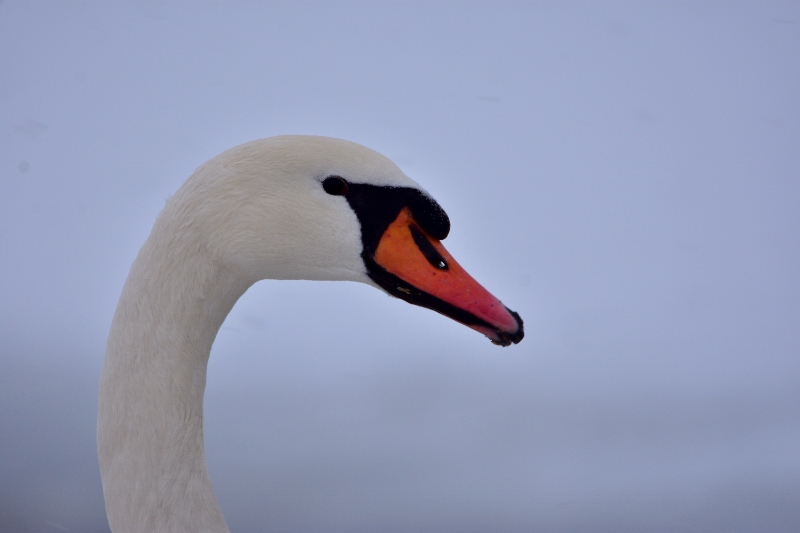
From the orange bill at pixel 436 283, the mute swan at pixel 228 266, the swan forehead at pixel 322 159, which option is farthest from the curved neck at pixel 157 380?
the orange bill at pixel 436 283

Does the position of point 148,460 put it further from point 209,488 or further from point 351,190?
point 351,190

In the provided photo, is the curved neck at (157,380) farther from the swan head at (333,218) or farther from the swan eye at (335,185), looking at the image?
the swan eye at (335,185)

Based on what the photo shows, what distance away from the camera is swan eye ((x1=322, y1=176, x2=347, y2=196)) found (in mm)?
1472

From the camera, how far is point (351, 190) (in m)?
1.48

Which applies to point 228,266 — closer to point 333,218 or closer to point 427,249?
point 333,218

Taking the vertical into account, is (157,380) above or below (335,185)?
below

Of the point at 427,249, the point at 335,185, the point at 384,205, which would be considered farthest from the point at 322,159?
the point at 427,249

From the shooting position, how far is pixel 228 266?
1.49 meters

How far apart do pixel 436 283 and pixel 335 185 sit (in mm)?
315

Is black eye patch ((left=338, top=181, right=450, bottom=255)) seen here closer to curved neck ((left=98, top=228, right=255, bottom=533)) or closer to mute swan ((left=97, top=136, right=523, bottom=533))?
mute swan ((left=97, top=136, right=523, bottom=533))

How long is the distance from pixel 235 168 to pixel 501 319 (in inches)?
26.3

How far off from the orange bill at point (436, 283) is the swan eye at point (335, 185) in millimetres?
137

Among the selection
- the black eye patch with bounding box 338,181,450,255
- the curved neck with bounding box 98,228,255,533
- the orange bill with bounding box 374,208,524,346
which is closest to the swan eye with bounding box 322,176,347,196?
the black eye patch with bounding box 338,181,450,255

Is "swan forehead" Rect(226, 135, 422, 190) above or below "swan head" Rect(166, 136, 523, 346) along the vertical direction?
above
